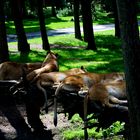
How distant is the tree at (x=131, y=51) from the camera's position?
7316 mm

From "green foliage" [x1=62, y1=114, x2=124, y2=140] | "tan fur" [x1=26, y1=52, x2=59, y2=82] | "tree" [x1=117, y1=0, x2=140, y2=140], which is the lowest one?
"green foliage" [x1=62, y1=114, x2=124, y2=140]

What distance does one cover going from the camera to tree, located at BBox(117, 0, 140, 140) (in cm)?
732

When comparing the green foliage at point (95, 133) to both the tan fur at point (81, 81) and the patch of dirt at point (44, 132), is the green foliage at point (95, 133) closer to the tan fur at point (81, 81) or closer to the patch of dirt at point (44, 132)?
the patch of dirt at point (44, 132)

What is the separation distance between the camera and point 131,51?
7.39m

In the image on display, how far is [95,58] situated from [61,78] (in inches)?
498

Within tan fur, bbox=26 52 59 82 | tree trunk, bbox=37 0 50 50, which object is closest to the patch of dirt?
tan fur, bbox=26 52 59 82

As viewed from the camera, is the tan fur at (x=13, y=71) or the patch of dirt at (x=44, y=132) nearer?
the patch of dirt at (x=44, y=132)

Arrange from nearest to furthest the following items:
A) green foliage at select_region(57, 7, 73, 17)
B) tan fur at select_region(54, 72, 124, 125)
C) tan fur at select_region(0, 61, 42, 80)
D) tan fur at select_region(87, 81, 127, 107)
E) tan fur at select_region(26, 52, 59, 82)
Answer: tan fur at select_region(87, 81, 127, 107) < tan fur at select_region(54, 72, 124, 125) < tan fur at select_region(26, 52, 59, 82) < tan fur at select_region(0, 61, 42, 80) < green foliage at select_region(57, 7, 73, 17)

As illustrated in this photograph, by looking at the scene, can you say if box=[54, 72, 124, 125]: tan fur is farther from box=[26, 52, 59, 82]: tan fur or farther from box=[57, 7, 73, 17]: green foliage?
box=[57, 7, 73, 17]: green foliage

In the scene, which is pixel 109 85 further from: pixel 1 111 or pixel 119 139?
pixel 1 111

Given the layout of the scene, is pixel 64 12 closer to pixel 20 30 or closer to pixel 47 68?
pixel 20 30

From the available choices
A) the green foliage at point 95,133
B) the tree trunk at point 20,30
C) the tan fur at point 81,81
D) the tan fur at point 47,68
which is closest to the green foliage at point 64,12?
the tree trunk at point 20,30

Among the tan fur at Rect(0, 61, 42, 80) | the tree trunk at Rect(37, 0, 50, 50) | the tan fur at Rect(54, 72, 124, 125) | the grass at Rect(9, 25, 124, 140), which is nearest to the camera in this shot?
the tan fur at Rect(54, 72, 124, 125)

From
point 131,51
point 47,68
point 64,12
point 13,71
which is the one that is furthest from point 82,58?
point 64,12
